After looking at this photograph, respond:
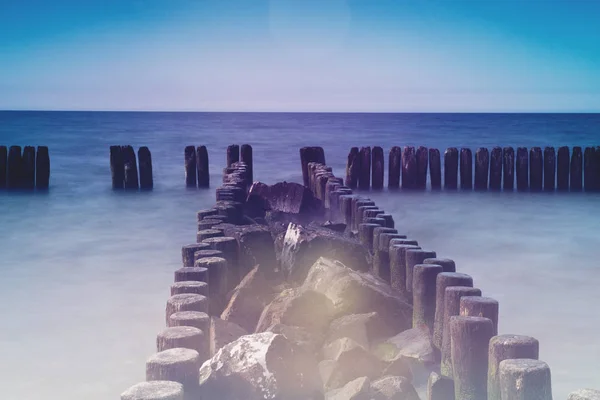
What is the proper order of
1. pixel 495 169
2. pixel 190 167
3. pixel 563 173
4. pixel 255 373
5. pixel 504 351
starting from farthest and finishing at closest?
pixel 190 167
pixel 495 169
pixel 563 173
pixel 255 373
pixel 504 351

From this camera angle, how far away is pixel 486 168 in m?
15.7

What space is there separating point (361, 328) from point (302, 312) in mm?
379

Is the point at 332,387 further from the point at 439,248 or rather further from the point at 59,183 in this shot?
the point at 59,183

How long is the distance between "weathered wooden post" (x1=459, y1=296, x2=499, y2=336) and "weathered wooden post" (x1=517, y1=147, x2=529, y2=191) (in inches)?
481

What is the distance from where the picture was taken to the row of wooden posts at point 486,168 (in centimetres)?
1546

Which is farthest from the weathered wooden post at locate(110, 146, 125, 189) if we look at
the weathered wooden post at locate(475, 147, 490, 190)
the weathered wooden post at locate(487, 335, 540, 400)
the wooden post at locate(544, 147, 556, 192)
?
the weathered wooden post at locate(487, 335, 540, 400)

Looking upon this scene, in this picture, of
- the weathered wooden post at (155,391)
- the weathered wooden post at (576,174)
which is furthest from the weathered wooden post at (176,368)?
the weathered wooden post at (576,174)

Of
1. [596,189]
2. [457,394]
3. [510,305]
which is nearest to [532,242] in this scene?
[510,305]

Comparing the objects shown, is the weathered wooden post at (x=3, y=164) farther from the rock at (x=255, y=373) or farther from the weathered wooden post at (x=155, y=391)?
the weathered wooden post at (x=155, y=391)

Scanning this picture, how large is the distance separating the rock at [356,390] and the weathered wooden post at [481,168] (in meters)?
12.5

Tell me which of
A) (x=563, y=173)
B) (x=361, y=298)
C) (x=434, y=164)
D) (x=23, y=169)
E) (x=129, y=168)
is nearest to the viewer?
(x=361, y=298)

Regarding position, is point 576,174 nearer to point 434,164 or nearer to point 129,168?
point 434,164

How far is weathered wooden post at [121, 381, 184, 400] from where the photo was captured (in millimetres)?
2791

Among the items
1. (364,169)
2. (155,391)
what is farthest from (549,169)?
(155,391)
